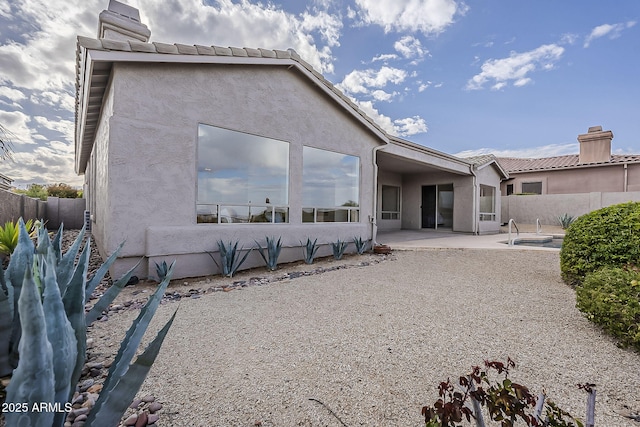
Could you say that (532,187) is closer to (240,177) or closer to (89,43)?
(240,177)

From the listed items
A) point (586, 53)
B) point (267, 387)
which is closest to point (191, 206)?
point (267, 387)

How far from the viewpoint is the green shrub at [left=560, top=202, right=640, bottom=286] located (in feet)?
14.1

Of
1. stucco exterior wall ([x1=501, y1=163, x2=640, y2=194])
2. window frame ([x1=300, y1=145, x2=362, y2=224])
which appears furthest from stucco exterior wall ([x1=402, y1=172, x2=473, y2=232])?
stucco exterior wall ([x1=501, y1=163, x2=640, y2=194])

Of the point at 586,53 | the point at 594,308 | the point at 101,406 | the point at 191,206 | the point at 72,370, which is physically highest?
the point at 586,53

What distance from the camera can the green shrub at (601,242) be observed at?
4.31 meters

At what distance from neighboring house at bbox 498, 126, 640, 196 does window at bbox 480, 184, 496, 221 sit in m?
6.77

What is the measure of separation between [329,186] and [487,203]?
10.6 meters

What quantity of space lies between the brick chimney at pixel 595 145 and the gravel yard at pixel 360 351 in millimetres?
20784

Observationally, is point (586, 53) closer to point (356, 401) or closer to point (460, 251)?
point (460, 251)

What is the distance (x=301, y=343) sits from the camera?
2939 mm

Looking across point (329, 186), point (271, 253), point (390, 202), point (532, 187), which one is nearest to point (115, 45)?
point (271, 253)

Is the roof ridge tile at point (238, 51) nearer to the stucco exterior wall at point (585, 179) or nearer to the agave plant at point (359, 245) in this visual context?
the agave plant at point (359, 245)

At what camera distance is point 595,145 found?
19500mm

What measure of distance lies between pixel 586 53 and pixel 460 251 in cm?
980
